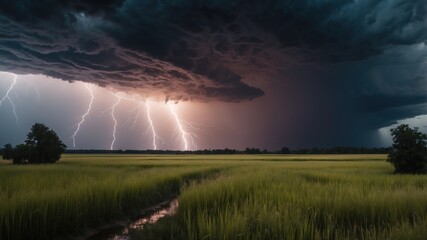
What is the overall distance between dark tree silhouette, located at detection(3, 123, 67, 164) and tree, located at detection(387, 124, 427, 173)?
3774 cm

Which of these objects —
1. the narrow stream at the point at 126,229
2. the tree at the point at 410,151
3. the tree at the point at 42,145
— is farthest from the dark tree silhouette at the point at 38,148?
the tree at the point at 410,151

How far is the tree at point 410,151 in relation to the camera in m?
20.1

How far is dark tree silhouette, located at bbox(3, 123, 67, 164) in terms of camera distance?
127 ft

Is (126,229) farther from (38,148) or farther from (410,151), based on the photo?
(38,148)

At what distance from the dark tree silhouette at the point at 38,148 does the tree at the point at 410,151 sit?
3774 centimetres

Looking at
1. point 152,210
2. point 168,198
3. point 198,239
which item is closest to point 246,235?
point 198,239

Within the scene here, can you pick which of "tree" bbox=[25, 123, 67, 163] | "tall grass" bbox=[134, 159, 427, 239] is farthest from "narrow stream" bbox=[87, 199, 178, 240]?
"tree" bbox=[25, 123, 67, 163]

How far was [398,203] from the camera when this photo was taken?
8000 mm

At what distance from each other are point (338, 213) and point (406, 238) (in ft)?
8.60

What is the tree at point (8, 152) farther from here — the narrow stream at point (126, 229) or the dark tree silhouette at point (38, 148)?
the narrow stream at point (126, 229)

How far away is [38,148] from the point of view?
40.2m

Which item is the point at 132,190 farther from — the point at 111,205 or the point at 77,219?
the point at 77,219

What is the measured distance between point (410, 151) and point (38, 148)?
3979 cm

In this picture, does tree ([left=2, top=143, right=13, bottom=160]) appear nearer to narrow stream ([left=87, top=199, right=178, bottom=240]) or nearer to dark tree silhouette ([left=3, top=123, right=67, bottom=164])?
dark tree silhouette ([left=3, top=123, right=67, bottom=164])
